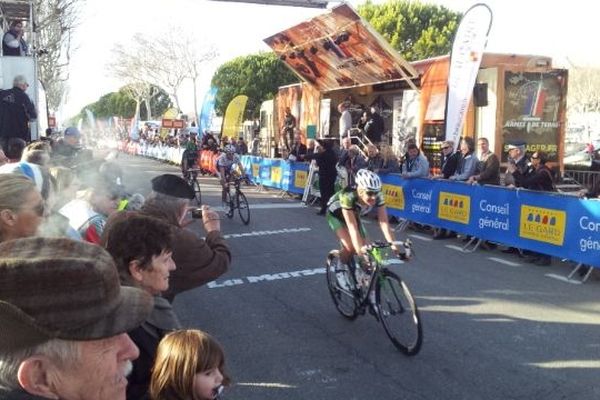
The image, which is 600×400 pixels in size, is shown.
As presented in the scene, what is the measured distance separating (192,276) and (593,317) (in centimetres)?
498

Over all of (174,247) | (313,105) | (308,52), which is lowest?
(174,247)

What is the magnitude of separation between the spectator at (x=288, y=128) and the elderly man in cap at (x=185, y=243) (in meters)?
19.9

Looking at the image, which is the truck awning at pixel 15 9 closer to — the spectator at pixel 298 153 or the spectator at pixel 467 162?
the spectator at pixel 298 153

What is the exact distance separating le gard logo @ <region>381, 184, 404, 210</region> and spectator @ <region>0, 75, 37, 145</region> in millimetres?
7075

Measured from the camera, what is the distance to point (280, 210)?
14.8 m

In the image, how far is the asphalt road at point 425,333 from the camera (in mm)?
4621

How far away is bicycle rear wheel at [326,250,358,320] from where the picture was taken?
623cm

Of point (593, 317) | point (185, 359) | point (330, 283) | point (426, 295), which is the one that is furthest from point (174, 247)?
point (593, 317)

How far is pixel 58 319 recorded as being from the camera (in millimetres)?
1117

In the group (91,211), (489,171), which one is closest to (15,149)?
(91,211)

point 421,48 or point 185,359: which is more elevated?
point 421,48

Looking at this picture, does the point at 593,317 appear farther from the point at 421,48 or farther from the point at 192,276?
the point at 421,48


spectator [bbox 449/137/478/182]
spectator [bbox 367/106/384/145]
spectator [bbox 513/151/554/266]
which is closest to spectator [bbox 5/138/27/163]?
spectator [bbox 449/137/478/182]

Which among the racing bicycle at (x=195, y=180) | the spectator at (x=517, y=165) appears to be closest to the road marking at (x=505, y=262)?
the spectator at (x=517, y=165)
